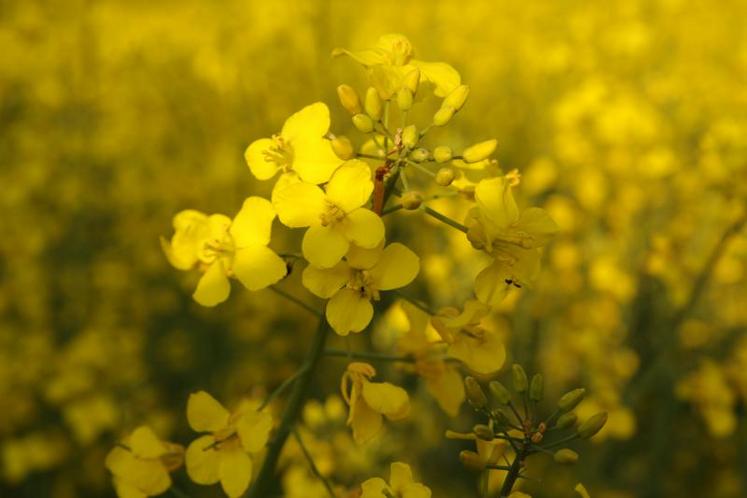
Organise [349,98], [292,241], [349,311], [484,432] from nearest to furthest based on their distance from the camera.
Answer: [484,432]
[349,311]
[349,98]
[292,241]

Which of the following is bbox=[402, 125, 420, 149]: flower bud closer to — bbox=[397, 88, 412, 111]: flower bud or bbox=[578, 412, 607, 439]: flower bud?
bbox=[397, 88, 412, 111]: flower bud

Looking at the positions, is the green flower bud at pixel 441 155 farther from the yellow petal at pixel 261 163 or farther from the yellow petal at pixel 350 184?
the yellow petal at pixel 261 163

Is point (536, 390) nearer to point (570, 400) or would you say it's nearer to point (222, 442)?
point (570, 400)

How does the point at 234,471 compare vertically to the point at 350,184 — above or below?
below

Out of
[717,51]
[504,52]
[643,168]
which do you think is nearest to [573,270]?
[643,168]

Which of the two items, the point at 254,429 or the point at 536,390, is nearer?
the point at 536,390

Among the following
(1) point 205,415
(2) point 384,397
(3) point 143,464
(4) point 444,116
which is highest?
(4) point 444,116

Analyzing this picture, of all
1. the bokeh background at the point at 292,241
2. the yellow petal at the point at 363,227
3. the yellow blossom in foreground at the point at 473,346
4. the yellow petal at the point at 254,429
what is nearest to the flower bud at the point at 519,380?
the yellow blossom in foreground at the point at 473,346

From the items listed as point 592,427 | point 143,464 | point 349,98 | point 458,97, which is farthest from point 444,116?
point 143,464
